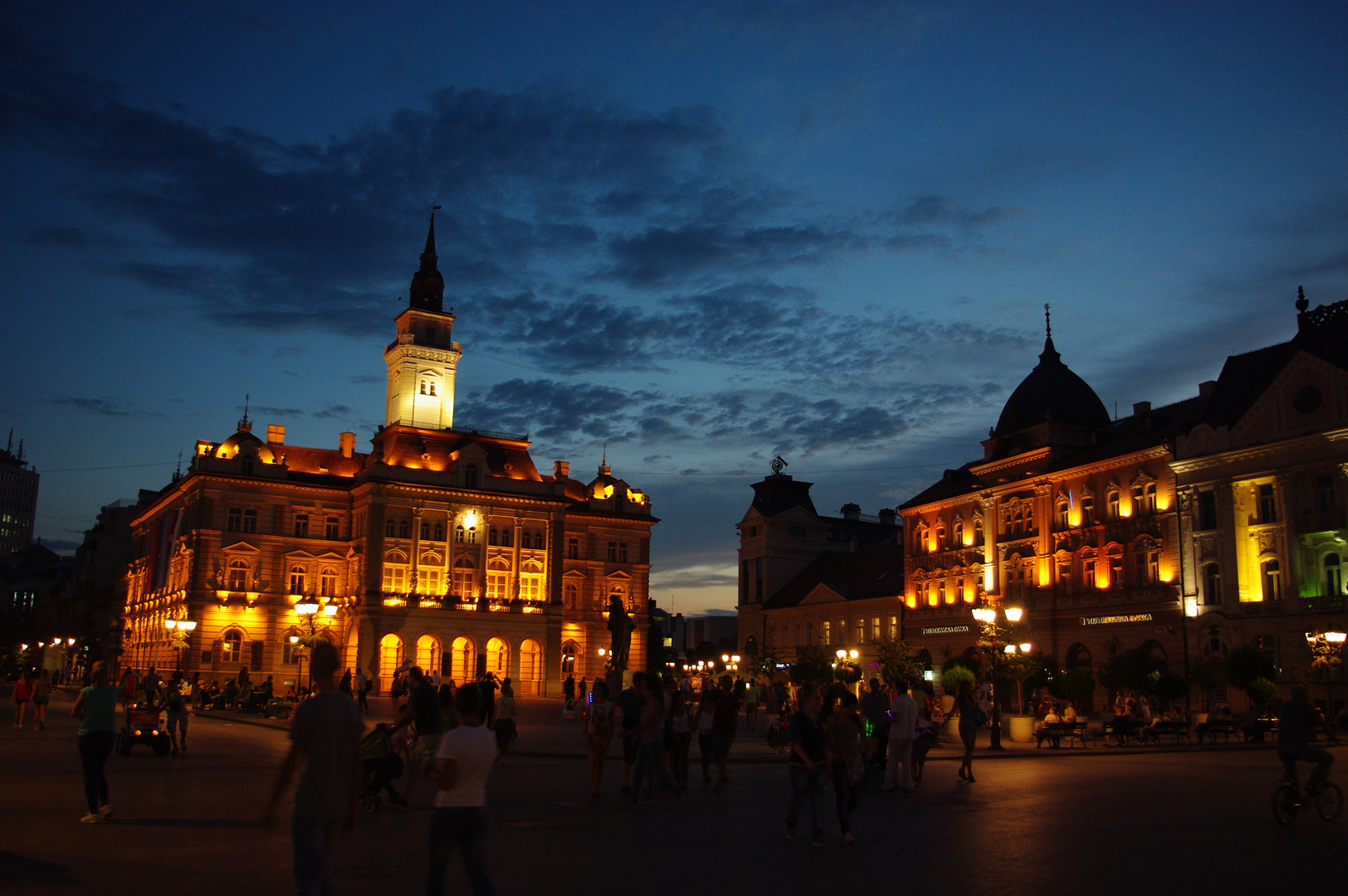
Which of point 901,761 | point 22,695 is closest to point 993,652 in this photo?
point 901,761

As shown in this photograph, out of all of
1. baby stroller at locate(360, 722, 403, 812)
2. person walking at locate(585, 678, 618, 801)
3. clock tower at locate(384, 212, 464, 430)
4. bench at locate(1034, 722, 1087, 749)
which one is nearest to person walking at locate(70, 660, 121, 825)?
baby stroller at locate(360, 722, 403, 812)

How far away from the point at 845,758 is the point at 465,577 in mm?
64684

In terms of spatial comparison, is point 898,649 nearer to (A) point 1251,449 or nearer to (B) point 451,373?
(A) point 1251,449

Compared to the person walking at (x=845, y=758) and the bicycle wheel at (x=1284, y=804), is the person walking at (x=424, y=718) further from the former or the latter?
the bicycle wheel at (x=1284, y=804)

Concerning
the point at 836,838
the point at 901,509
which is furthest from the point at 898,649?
the point at 836,838

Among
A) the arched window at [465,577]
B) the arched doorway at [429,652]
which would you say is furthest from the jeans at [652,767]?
the arched window at [465,577]

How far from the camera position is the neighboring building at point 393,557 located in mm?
72625

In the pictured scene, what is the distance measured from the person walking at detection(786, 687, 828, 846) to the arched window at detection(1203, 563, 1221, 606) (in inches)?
1652

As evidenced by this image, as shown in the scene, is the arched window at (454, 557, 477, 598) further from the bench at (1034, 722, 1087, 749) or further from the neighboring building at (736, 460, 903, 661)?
the bench at (1034, 722, 1087, 749)

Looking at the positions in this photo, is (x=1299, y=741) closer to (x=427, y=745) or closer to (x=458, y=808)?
(x=427, y=745)

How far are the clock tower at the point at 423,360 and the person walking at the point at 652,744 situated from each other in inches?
2634

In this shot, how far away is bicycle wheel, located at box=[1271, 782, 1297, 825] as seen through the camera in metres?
14.5

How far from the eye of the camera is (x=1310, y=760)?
14633 mm

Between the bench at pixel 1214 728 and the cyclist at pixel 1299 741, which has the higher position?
the cyclist at pixel 1299 741
